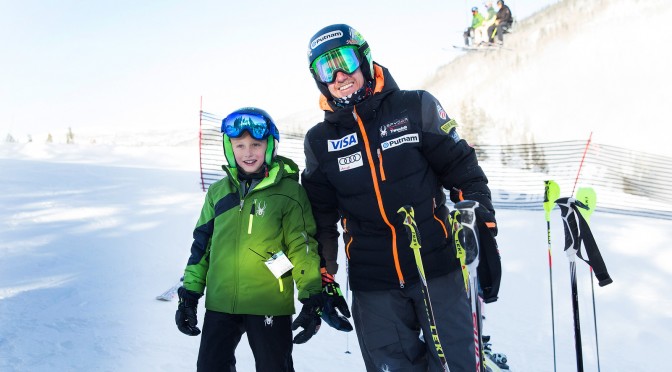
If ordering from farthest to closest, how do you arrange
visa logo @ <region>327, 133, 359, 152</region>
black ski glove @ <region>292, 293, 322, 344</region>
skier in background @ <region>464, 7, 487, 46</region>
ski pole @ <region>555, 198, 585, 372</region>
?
skier in background @ <region>464, 7, 487, 46</region> → ski pole @ <region>555, 198, 585, 372</region> → black ski glove @ <region>292, 293, 322, 344</region> → visa logo @ <region>327, 133, 359, 152</region>

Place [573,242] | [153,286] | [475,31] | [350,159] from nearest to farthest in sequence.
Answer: [350,159] → [573,242] → [153,286] → [475,31]

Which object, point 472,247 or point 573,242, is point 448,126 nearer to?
point 472,247

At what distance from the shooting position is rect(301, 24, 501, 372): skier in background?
8.51 ft

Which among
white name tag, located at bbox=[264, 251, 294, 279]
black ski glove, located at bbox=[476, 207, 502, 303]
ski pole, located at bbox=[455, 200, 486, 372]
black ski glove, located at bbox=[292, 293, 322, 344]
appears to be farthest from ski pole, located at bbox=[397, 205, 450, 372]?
white name tag, located at bbox=[264, 251, 294, 279]

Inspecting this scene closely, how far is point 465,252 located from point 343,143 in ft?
2.76

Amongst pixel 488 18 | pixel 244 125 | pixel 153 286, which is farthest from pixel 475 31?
pixel 244 125

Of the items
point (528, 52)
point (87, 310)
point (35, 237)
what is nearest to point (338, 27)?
point (87, 310)

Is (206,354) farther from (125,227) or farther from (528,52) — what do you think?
(528,52)

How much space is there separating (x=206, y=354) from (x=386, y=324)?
1021 millimetres

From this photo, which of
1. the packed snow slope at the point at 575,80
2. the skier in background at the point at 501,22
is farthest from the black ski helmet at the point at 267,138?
the packed snow slope at the point at 575,80

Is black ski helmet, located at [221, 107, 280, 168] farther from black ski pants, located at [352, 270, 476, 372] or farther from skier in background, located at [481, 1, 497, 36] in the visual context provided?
skier in background, located at [481, 1, 497, 36]

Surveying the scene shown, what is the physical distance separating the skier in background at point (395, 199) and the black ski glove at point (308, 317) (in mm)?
217

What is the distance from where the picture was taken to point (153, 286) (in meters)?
5.49

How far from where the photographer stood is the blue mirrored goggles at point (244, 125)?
313 centimetres
